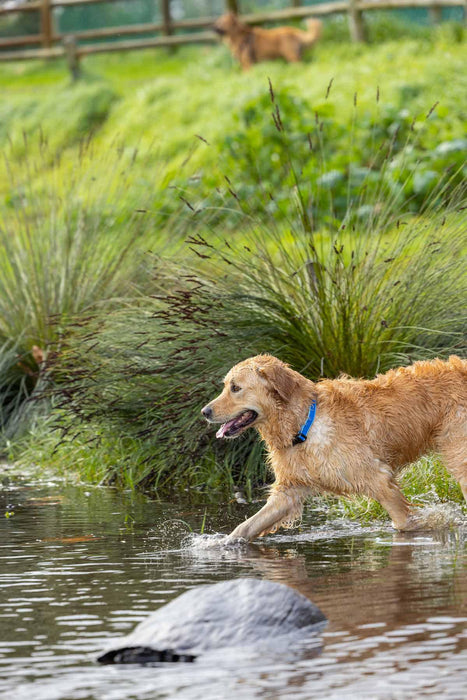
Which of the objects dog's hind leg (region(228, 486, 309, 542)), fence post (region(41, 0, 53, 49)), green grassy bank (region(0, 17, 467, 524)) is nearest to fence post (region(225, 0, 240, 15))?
fence post (region(41, 0, 53, 49))

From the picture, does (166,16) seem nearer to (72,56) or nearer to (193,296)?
(72,56)

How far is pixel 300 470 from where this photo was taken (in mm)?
7156

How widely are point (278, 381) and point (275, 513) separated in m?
0.78

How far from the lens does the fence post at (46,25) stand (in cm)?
3111

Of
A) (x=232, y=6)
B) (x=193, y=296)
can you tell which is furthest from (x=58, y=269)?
(x=232, y=6)

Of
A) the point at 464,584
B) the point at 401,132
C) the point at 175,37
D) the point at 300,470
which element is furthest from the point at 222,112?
the point at 464,584

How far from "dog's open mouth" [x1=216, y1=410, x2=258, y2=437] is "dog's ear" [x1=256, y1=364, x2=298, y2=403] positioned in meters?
0.22

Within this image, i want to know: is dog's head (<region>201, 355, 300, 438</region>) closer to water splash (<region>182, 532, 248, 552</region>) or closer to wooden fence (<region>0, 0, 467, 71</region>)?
water splash (<region>182, 532, 248, 552</region>)

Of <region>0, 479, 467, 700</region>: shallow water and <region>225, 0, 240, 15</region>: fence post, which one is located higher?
<region>225, 0, 240, 15</region>: fence post

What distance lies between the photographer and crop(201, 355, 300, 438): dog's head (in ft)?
23.4

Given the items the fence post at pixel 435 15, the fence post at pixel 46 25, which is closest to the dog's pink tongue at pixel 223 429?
the fence post at pixel 435 15

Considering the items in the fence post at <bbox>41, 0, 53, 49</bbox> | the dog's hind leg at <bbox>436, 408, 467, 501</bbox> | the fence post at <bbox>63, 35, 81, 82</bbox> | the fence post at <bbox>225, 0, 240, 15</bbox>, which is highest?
the fence post at <bbox>41, 0, 53, 49</bbox>

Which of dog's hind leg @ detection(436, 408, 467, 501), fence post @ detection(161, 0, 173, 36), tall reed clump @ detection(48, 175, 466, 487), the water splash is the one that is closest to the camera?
the water splash

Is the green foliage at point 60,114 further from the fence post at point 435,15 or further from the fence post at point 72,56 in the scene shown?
the fence post at point 435,15
